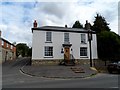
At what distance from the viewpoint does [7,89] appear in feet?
34.9

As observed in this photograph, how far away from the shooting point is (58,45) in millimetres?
28781

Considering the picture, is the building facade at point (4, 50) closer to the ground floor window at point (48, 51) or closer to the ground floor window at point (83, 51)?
the ground floor window at point (48, 51)

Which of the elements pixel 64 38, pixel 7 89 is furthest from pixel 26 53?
pixel 7 89

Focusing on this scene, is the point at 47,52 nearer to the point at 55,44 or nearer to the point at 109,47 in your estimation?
the point at 55,44

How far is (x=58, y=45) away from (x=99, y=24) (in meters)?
24.0

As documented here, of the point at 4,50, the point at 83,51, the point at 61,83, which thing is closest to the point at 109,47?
the point at 83,51

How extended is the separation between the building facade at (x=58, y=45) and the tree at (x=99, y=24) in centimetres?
1942

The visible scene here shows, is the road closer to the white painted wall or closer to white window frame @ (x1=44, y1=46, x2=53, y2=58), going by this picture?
the white painted wall

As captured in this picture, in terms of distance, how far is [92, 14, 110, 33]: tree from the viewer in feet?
159

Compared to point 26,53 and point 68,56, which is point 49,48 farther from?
point 26,53

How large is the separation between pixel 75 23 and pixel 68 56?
36.1 metres

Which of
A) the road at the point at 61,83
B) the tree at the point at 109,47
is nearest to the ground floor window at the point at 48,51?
the tree at the point at 109,47

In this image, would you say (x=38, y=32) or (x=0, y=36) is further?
(x=0, y=36)

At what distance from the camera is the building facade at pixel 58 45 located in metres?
27.9
